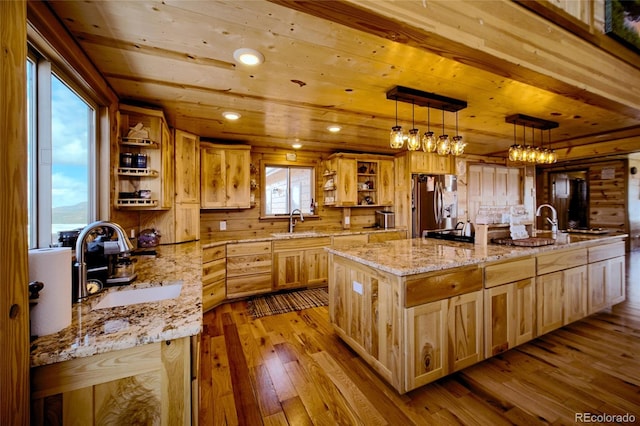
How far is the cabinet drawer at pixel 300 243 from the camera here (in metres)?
3.77

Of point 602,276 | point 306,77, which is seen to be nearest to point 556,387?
point 602,276

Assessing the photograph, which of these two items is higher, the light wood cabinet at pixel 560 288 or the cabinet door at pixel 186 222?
the cabinet door at pixel 186 222

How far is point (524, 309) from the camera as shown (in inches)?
88.2

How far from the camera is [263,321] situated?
2936 mm

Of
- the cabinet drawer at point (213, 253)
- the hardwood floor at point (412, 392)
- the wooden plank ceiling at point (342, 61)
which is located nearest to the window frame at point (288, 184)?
the cabinet drawer at point (213, 253)

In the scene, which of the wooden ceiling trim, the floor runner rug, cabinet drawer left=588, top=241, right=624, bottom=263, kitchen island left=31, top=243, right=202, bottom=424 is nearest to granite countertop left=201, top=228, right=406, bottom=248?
the floor runner rug

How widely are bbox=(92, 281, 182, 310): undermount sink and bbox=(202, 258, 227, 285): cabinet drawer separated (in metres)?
1.43

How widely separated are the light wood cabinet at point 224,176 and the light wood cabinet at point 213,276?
0.72 m

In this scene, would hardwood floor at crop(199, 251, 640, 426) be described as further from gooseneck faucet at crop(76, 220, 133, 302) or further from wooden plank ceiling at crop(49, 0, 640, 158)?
wooden plank ceiling at crop(49, 0, 640, 158)

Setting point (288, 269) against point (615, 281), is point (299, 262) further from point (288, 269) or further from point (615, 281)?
point (615, 281)

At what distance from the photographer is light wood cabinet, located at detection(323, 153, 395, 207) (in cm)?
440

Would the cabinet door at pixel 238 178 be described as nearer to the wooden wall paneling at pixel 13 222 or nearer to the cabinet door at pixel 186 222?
the cabinet door at pixel 186 222

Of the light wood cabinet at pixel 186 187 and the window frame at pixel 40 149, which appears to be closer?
the window frame at pixel 40 149

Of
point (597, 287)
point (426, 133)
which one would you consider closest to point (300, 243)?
point (426, 133)
